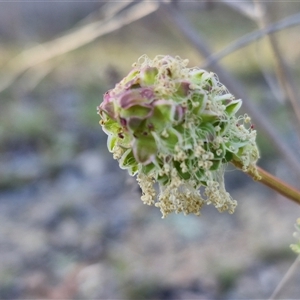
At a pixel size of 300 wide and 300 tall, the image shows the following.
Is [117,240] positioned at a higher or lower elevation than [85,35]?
higher

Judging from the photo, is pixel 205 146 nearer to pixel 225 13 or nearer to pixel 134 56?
pixel 134 56

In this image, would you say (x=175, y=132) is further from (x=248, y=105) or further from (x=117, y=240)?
(x=117, y=240)

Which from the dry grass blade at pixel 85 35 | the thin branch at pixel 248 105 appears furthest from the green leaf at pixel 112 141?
the dry grass blade at pixel 85 35

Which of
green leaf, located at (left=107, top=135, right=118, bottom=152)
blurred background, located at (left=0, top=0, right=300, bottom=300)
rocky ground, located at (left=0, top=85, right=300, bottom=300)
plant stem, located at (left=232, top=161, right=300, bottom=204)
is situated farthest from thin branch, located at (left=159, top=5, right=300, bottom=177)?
rocky ground, located at (left=0, top=85, right=300, bottom=300)

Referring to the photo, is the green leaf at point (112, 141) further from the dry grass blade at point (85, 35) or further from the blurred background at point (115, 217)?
the dry grass blade at point (85, 35)

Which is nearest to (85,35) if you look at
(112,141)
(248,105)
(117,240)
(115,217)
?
(248,105)

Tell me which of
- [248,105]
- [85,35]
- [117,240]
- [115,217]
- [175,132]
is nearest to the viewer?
[175,132]

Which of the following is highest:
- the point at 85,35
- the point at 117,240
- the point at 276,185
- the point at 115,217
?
the point at 115,217

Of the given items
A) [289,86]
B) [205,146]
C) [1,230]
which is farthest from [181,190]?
[1,230]

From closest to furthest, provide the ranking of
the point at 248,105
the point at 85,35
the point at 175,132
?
1. the point at 175,132
2. the point at 248,105
3. the point at 85,35

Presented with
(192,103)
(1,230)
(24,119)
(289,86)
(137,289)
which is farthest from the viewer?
(24,119)
